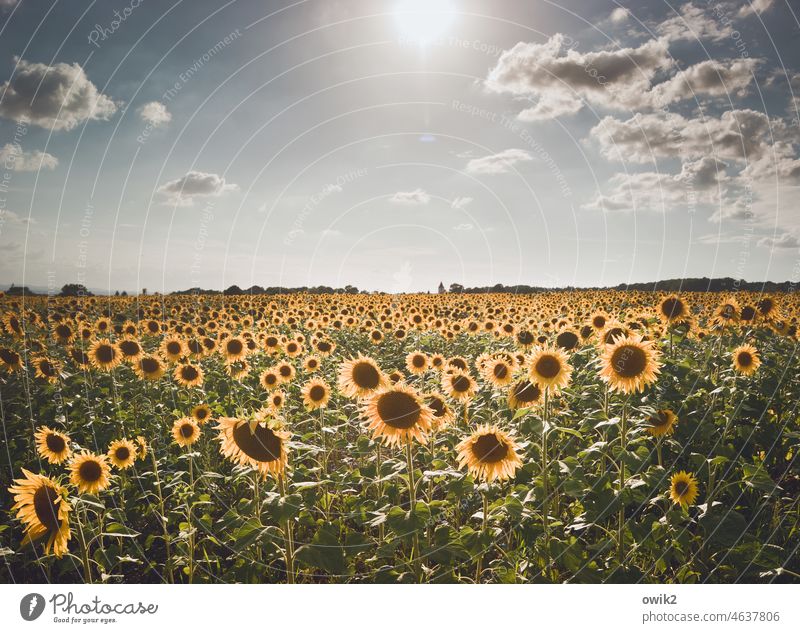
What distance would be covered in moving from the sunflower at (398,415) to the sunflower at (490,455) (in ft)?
2.12

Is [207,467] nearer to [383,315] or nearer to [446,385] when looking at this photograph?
[446,385]

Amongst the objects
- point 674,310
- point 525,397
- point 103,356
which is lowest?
point 525,397

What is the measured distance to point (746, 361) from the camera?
8.64m

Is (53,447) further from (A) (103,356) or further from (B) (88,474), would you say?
(A) (103,356)

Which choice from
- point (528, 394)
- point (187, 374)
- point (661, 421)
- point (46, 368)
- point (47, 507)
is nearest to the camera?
point (47, 507)

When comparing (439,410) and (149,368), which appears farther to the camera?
(149,368)

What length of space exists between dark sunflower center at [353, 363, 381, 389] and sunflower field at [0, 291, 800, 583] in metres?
0.03

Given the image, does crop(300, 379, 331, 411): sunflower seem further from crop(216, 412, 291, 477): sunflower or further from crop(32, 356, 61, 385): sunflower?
crop(32, 356, 61, 385): sunflower

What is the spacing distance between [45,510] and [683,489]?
7512 mm

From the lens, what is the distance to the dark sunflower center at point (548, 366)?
5.94 metres

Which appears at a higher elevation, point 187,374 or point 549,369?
point 549,369

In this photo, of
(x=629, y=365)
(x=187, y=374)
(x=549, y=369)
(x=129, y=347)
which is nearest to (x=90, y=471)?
(x=187, y=374)

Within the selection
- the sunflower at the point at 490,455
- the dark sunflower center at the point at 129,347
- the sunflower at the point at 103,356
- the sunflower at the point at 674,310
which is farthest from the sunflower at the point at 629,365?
the dark sunflower center at the point at 129,347

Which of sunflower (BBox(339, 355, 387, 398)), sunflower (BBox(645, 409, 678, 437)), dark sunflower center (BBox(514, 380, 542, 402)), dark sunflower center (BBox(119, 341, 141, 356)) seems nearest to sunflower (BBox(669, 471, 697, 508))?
sunflower (BBox(645, 409, 678, 437))
